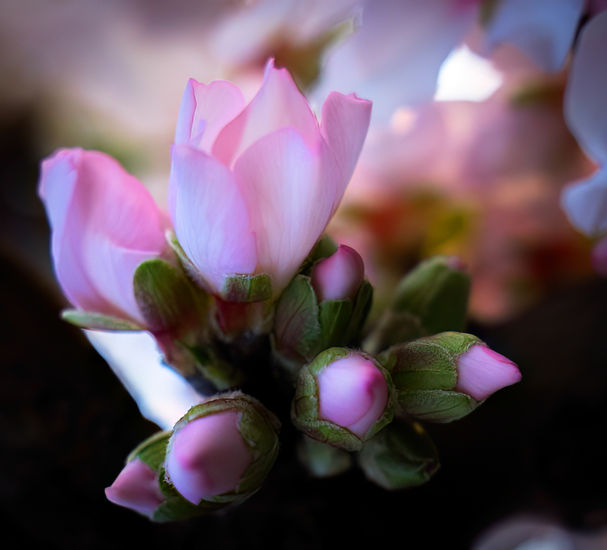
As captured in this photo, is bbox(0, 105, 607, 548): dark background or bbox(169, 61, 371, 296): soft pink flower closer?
bbox(169, 61, 371, 296): soft pink flower

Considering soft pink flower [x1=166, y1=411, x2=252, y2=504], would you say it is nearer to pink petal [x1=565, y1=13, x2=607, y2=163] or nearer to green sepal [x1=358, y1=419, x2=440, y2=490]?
green sepal [x1=358, y1=419, x2=440, y2=490]

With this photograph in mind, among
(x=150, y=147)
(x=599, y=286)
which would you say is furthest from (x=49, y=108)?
(x=599, y=286)

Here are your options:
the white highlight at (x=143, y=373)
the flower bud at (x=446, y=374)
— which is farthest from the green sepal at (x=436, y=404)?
the white highlight at (x=143, y=373)

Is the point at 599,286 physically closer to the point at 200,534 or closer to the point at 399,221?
the point at 399,221

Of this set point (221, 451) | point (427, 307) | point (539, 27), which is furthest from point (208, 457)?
point (539, 27)

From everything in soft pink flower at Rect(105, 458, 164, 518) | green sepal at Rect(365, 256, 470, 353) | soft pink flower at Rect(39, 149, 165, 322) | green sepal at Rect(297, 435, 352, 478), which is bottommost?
green sepal at Rect(297, 435, 352, 478)

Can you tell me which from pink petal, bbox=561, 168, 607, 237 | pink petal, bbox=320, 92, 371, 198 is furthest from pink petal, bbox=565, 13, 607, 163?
pink petal, bbox=320, 92, 371, 198

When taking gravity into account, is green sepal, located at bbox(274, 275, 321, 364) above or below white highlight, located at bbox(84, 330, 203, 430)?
above

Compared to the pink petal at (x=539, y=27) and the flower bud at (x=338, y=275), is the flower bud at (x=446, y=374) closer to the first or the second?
the flower bud at (x=338, y=275)
